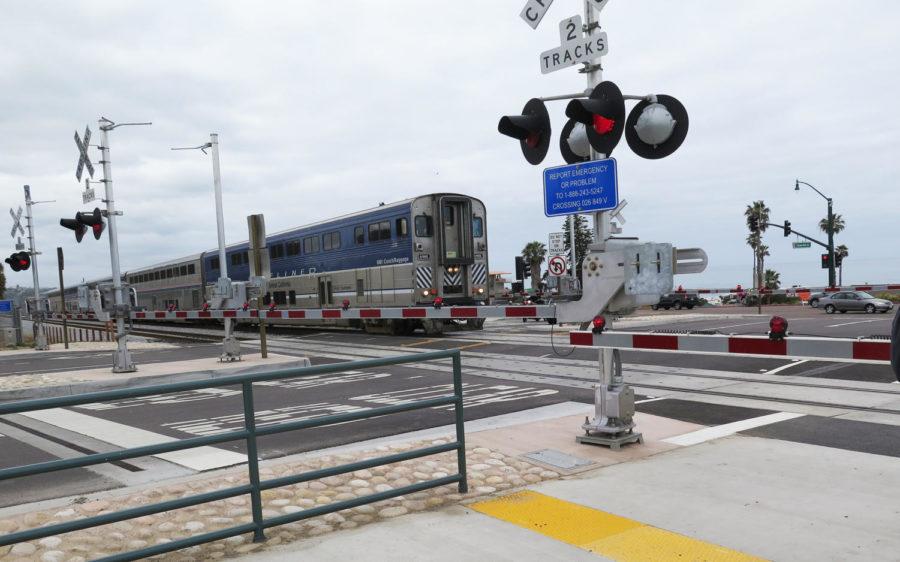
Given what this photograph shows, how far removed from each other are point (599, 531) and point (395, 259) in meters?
18.4

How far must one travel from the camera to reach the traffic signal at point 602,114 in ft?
19.7

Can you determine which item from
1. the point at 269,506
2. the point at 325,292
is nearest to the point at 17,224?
the point at 325,292

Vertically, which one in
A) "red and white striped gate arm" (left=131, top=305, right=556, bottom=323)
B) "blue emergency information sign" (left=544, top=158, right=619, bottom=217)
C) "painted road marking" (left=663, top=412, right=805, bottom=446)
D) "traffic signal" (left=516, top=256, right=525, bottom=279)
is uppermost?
"blue emergency information sign" (left=544, top=158, right=619, bottom=217)

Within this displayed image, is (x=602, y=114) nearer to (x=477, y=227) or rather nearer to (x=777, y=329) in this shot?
(x=777, y=329)

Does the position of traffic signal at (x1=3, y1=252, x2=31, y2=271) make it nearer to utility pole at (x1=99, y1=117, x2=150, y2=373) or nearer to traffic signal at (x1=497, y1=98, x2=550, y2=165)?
utility pole at (x1=99, y1=117, x2=150, y2=373)

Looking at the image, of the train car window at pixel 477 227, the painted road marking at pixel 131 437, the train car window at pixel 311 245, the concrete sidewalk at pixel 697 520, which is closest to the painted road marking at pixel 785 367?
the concrete sidewalk at pixel 697 520

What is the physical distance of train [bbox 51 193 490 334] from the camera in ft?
71.9

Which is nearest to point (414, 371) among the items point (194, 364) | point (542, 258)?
point (194, 364)

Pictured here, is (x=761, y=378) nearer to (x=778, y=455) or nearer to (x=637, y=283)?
(x=778, y=455)

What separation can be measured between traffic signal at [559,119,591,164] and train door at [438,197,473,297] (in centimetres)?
1515

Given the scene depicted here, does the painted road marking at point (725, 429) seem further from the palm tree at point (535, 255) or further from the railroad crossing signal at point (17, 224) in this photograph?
the palm tree at point (535, 255)

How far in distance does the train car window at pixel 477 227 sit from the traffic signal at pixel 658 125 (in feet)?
55.7

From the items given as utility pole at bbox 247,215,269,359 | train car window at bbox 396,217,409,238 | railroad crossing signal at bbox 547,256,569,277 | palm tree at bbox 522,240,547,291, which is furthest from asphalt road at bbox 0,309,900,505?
palm tree at bbox 522,240,547,291

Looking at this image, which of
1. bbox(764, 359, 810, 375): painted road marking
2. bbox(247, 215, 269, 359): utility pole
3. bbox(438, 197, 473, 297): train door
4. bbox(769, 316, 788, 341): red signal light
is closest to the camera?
bbox(769, 316, 788, 341): red signal light
